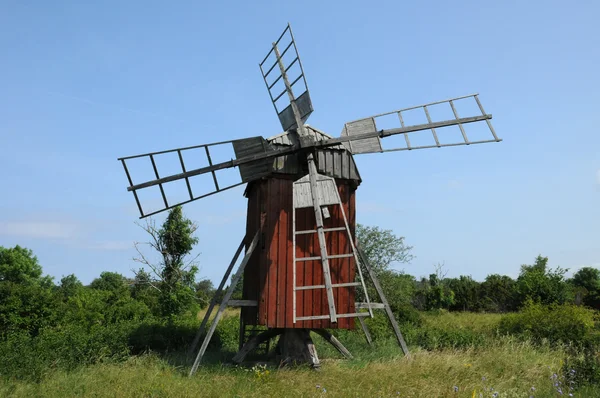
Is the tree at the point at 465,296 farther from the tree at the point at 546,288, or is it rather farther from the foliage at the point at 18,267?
the foliage at the point at 18,267

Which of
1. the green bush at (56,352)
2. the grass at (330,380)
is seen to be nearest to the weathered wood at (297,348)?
the grass at (330,380)

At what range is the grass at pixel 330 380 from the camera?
26.2 ft

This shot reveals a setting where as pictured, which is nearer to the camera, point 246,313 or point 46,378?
point 46,378

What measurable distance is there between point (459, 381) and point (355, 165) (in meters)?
5.15

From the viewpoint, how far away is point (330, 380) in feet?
28.0

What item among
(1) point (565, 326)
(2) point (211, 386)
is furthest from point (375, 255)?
(2) point (211, 386)

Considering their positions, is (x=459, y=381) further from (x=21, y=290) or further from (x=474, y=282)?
(x=474, y=282)

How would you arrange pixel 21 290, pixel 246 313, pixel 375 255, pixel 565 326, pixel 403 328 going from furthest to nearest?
pixel 375 255 → pixel 21 290 → pixel 403 328 → pixel 565 326 → pixel 246 313

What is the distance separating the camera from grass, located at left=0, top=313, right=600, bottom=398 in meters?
7.98

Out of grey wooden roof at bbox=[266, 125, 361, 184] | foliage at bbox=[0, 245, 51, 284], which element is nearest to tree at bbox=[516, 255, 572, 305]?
grey wooden roof at bbox=[266, 125, 361, 184]

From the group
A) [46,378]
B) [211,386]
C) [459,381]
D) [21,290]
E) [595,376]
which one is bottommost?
[595,376]

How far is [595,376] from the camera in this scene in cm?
914

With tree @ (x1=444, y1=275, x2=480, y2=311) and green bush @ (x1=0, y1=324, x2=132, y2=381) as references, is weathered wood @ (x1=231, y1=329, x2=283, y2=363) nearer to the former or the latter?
green bush @ (x1=0, y1=324, x2=132, y2=381)

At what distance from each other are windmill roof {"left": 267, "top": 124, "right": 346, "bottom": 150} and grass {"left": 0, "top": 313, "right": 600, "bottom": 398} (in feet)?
15.7
